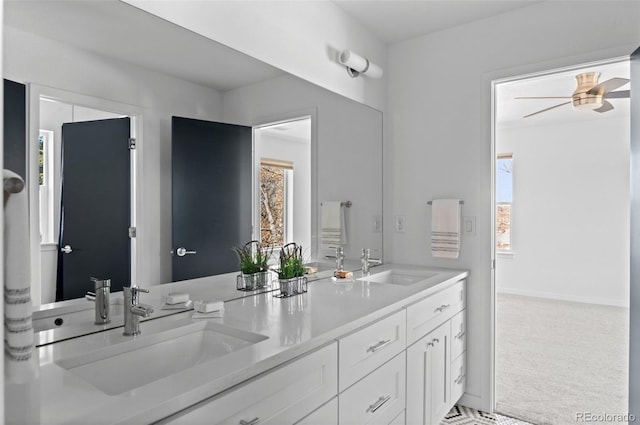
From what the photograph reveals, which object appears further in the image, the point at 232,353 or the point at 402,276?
the point at 402,276

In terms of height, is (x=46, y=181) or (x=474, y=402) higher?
(x=46, y=181)

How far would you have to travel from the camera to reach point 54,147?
118 centimetres

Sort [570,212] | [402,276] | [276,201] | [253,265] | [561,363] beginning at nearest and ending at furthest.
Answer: [253,265] → [276,201] → [402,276] → [561,363] → [570,212]

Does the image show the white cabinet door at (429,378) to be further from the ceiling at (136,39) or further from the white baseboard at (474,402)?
the ceiling at (136,39)

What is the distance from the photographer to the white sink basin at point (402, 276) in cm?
254

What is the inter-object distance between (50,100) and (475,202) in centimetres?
230

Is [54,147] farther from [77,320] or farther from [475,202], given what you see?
[475,202]

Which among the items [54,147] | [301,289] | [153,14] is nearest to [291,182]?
[301,289]

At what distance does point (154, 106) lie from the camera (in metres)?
1.49

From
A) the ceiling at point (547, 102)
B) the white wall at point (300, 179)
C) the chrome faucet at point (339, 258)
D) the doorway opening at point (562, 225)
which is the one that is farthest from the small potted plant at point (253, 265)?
the ceiling at point (547, 102)

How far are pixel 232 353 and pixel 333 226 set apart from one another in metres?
1.42

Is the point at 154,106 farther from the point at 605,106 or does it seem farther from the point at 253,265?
the point at 605,106

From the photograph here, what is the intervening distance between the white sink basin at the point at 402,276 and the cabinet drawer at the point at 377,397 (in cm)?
76

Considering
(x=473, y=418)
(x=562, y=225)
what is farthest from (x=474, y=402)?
(x=562, y=225)
